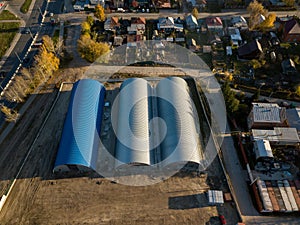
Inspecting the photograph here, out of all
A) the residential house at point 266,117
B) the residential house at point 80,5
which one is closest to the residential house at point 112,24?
the residential house at point 80,5

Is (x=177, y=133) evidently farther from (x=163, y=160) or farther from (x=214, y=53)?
(x=214, y=53)

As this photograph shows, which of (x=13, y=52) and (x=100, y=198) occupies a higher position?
(x=13, y=52)

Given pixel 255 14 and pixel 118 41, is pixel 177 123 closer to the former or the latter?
pixel 118 41

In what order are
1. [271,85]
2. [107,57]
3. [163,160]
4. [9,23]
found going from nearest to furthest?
[163,160], [271,85], [107,57], [9,23]

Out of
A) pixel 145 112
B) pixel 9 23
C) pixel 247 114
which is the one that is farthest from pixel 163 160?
pixel 9 23

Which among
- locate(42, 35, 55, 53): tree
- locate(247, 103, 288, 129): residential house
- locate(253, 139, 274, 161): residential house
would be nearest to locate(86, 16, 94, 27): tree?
locate(42, 35, 55, 53): tree

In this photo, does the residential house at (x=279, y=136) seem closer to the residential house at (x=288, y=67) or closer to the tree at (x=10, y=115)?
the residential house at (x=288, y=67)

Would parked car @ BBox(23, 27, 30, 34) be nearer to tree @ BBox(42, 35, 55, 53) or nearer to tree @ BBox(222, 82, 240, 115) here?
tree @ BBox(42, 35, 55, 53)
